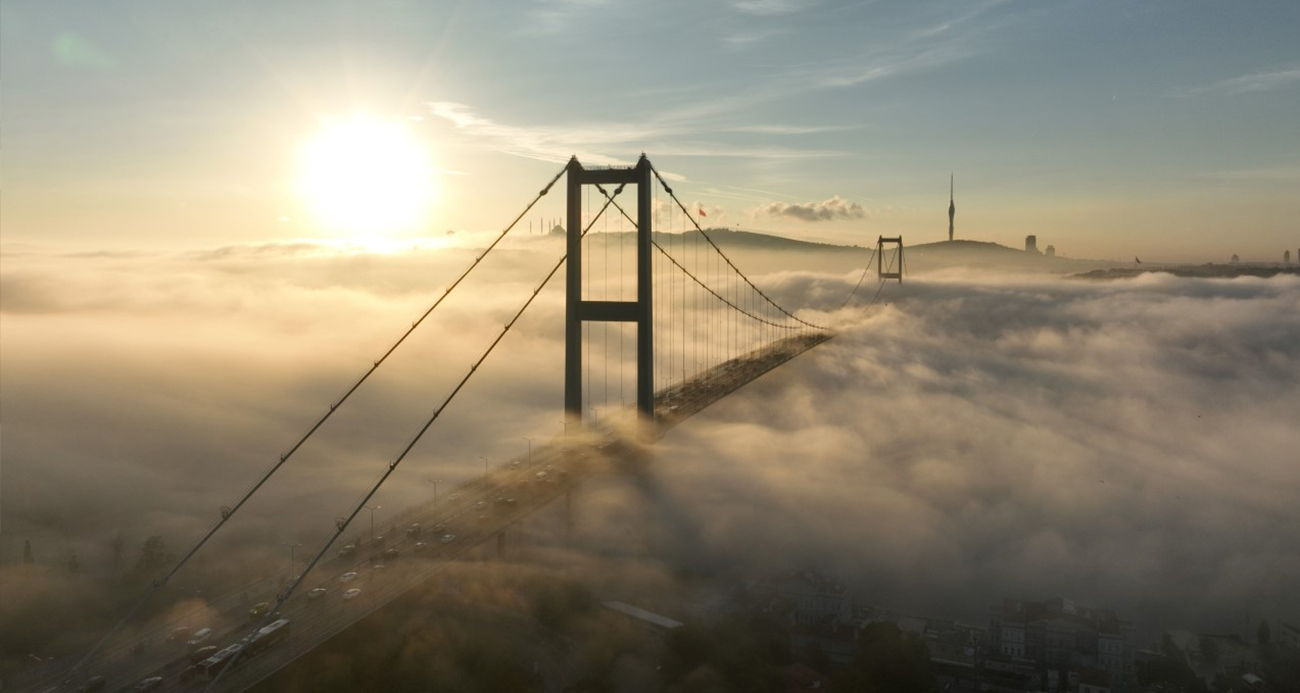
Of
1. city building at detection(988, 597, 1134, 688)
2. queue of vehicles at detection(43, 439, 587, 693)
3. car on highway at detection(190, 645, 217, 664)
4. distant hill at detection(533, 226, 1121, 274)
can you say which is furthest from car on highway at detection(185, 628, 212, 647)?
distant hill at detection(533, 226, 1121, 274)

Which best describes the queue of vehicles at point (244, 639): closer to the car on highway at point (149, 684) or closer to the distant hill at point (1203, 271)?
the car on highway at point (149, 684)

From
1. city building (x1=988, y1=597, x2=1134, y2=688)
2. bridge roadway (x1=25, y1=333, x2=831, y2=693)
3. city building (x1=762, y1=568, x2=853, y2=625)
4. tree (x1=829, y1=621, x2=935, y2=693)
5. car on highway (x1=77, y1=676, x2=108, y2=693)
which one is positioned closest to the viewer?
car on highway (x1=77, y1=676, x2=108, y2=693)

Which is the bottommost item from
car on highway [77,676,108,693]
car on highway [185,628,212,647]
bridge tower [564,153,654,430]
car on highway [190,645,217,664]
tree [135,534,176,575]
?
tree [135,534,176,575]

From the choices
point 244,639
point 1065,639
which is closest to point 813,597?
point 1065,639

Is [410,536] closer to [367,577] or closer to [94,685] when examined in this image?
[367,577]

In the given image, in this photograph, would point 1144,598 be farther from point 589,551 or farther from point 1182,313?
point 1182,313

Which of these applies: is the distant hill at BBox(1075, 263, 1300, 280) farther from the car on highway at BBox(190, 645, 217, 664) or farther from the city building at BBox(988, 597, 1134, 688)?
the car on highway at BBox(190, 645, 217, 664)
